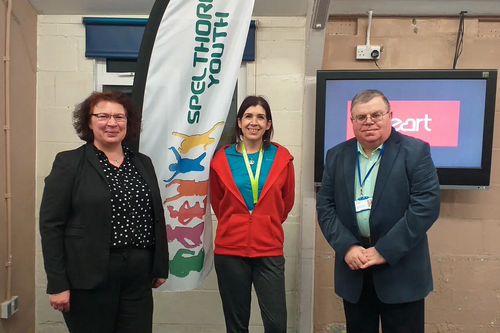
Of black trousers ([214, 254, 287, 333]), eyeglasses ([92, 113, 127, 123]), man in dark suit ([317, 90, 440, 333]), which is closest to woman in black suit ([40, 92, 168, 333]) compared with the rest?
eyeglasses ([92, 113, 127, 123])

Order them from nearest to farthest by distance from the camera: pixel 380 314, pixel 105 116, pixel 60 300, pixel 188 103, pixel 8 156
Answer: pixel 60 300
pixel 105 116
pixel 380 314
pixel 188 103
pixel 8 156

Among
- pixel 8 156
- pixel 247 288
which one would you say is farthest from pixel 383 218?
pixel 8 156

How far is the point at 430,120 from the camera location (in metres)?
2.23

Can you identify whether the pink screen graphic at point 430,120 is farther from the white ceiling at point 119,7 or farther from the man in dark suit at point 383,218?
the man in dark suit at point 383,218

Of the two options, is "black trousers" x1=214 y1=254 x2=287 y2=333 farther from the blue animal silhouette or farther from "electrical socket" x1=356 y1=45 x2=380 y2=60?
"electrical socket" x1=356 y1=45 x2=380 y2=60

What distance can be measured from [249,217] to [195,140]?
0.45 meters

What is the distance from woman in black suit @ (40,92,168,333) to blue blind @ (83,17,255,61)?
105 centimetres

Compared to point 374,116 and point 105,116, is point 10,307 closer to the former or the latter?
point 105,116

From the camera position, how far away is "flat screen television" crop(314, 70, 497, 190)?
218 centimetres

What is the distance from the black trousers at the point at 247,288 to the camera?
1645 millimetres

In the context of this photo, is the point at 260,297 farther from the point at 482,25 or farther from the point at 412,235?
the point at 482,25

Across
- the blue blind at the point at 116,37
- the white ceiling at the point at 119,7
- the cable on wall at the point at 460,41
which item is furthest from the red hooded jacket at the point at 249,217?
the cable on wall at the point at 460,41

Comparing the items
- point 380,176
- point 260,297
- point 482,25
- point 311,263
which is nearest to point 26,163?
point 260,297

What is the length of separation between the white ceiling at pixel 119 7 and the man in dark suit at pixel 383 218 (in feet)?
3.82
